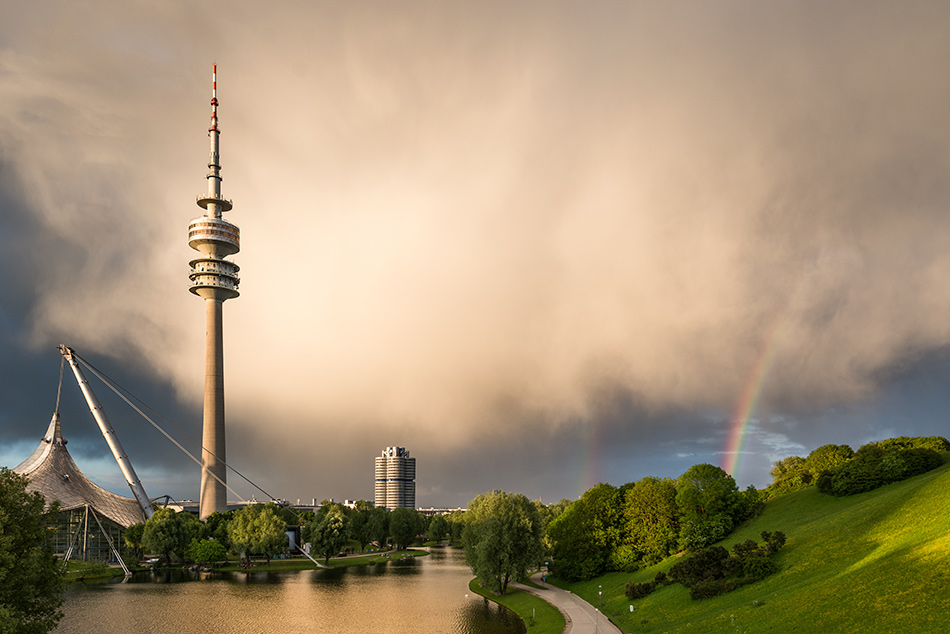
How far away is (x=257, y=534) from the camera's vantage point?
11075 centimetres

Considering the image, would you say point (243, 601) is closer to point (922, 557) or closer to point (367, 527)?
point (922, 557)

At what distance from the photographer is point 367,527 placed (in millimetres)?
149375

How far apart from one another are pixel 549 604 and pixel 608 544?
19.7 m

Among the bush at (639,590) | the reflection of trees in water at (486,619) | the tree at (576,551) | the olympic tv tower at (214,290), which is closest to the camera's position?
the reflection of trees in water at (486,619)

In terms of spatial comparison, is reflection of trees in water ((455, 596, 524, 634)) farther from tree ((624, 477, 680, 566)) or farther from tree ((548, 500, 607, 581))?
tree ((624, 477, 680, 566))

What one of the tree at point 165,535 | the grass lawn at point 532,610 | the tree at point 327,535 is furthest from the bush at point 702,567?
the tree at point 165,535

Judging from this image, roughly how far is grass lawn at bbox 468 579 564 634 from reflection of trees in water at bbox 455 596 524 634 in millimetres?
891

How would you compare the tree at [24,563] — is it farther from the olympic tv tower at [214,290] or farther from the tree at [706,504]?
the olympic tv tower at [214,290]

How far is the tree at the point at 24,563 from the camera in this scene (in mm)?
32750

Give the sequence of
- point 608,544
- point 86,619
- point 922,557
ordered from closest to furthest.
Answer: point 922,557 → point 86,619 → point 608,544

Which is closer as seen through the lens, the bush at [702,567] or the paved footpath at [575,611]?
the paved footpath at [575,611]

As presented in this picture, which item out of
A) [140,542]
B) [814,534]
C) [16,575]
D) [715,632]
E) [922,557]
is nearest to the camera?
[16,575]

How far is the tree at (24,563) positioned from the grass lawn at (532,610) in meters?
37.8

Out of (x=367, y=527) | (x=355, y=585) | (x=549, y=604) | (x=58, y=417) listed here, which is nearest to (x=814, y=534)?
(x=549, y=604)
